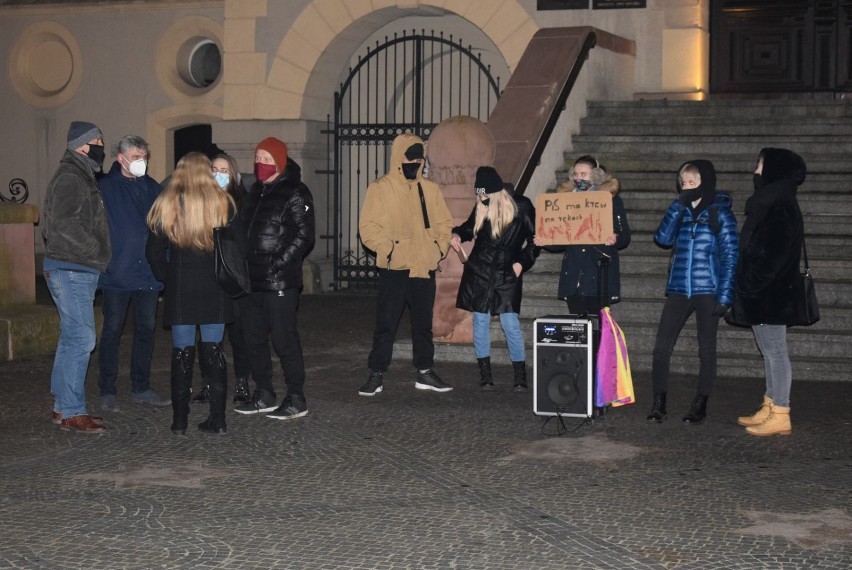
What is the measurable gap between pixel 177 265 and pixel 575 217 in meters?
2.72

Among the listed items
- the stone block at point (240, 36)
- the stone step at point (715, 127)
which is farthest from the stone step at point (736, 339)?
the stone block at point (240, 36)

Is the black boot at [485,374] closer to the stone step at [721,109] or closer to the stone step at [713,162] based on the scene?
the stone step at [713,162]

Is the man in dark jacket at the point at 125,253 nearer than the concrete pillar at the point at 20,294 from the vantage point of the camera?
Yes

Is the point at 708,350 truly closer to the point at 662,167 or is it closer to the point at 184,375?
the point at 184,375

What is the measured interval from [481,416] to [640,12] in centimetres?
912

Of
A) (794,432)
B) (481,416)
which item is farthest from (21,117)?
(794,432)

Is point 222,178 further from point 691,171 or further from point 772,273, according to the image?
point 772,273

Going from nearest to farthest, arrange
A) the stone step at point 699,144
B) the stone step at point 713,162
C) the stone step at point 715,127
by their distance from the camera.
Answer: the stone step at point 713,162 → the stone step at point 699,144 → the stone step at point 715,127

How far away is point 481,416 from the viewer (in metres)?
8.78

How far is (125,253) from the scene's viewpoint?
8.91 meters

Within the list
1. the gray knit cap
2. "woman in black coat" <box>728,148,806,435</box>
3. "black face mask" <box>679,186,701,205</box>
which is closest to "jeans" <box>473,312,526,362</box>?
"black face mask" <box>679,186,701,205</box>

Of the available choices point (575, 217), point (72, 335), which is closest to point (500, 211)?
point (575, 217)

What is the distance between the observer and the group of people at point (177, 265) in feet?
26.5

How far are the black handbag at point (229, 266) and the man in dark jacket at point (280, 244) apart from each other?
1.75 feet
